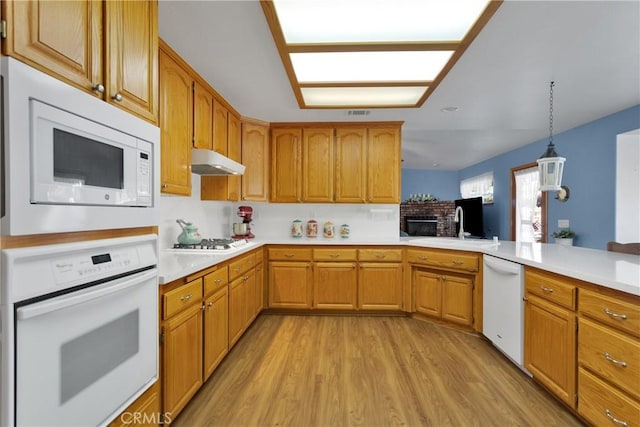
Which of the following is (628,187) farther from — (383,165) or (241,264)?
(241,264)

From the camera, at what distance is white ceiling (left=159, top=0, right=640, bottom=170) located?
1.56 metres

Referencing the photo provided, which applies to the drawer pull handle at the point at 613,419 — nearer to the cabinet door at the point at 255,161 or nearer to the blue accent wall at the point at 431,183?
the cabinet door at the point at 255,161

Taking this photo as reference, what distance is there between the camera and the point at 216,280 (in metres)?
1.96

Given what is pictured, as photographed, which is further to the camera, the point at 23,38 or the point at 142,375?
the point at 142,375

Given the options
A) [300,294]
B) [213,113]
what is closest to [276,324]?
[300,294]

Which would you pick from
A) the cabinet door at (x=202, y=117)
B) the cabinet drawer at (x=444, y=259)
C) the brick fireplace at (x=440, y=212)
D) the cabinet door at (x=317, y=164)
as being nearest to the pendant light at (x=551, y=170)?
the cabinet drawer at (x=444, y=259)

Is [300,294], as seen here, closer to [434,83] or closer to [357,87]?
[357,87]

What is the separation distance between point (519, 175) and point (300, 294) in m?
4.65

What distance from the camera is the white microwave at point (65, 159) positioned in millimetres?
711

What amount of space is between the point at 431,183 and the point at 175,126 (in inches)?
303

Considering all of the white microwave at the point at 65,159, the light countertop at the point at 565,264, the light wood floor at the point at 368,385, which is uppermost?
the white microwave at the point at 65,159

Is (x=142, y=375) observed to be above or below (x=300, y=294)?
above

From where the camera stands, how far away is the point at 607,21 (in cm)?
161

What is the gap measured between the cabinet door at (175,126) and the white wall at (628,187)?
177 inches
